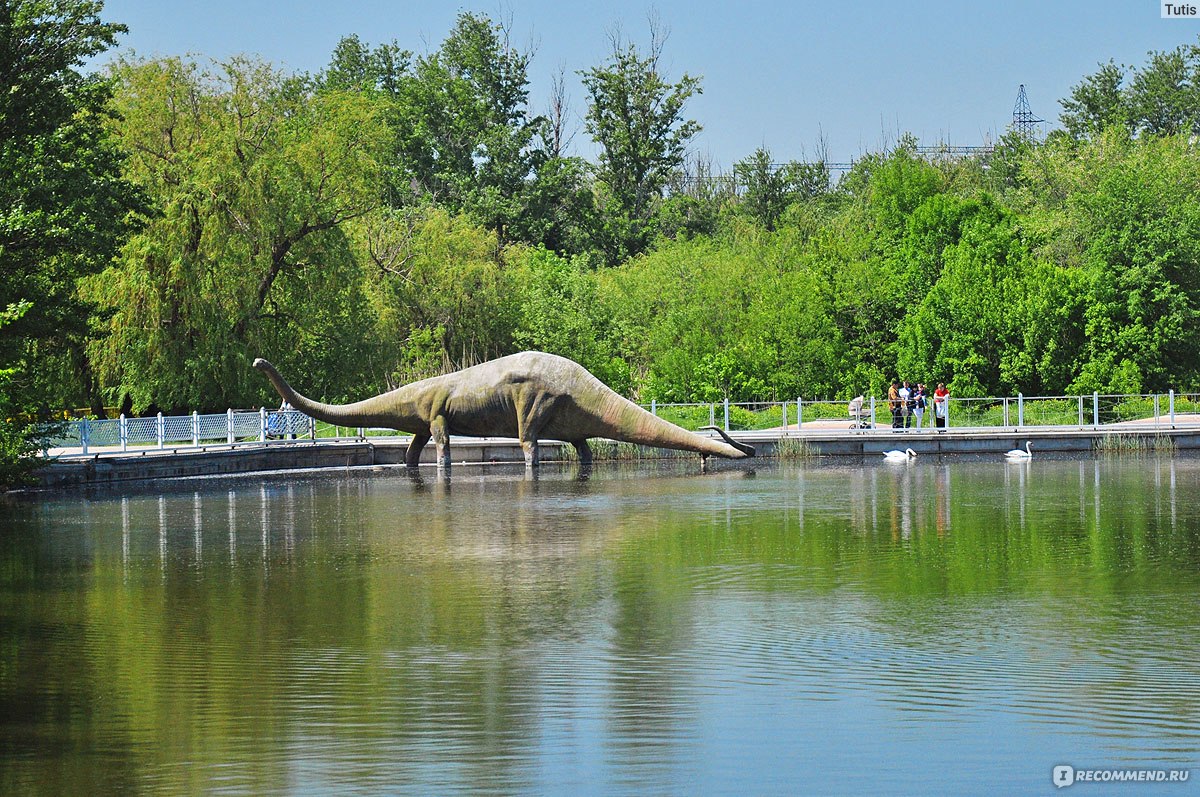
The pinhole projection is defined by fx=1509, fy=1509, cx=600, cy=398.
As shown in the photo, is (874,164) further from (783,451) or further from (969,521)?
(969,521)

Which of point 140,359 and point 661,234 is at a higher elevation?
→ point 661,234

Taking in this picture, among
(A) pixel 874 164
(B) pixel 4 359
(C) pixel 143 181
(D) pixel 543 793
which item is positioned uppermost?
(A) pixel 874 164

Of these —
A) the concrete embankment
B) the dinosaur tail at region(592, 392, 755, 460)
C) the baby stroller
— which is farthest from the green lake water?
the baby stroller

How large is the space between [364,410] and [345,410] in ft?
2.04

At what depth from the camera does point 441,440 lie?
33.3 metres

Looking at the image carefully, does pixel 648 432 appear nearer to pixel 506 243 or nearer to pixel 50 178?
pixel 50 178

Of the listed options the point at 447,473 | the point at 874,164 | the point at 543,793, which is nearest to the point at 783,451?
the point at 447,473

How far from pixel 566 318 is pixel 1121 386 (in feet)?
59.7

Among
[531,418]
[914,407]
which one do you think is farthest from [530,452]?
[914,407]

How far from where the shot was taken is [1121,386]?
43.8 metres

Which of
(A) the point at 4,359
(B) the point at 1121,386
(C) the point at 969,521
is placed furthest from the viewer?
(B) the point at 1121,386

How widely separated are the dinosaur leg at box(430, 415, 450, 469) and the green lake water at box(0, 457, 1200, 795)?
407 inches

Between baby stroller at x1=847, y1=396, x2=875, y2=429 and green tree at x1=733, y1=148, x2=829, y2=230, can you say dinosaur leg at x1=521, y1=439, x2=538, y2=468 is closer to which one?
baby stroller at x1=847, y1=396, x2=875, y2=429

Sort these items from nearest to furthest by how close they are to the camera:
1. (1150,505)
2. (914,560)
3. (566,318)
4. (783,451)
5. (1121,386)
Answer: (914,560)
(1150,505)
(783,451)
(1121,386)
(566,318)
